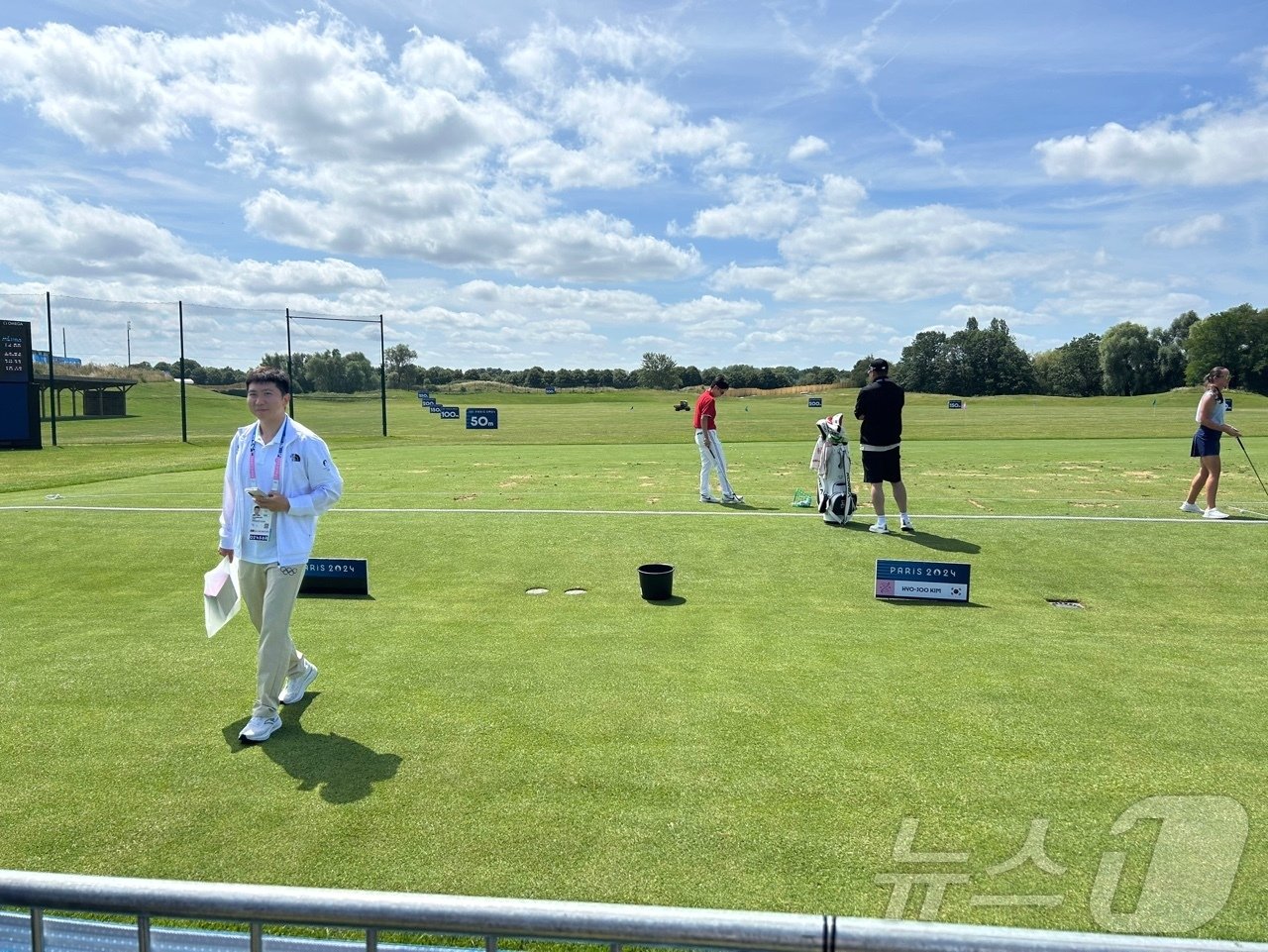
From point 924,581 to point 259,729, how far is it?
6138mm

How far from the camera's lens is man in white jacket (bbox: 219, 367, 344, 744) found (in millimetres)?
5000

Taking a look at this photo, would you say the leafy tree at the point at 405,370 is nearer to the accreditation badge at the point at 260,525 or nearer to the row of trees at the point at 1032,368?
the row of trees at the point at 1032,368

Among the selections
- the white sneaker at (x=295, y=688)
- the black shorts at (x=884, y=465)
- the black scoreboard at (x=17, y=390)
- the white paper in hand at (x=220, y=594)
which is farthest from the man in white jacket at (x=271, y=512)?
the black scoreboard at (x=17, y=390)

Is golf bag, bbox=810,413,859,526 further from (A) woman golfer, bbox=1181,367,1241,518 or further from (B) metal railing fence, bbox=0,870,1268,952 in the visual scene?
(B) metal railing fence, bbox=0,870,1268,952

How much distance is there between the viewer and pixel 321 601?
8391 millimetres

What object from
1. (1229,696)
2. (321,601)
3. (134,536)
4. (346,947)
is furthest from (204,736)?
(134,536)

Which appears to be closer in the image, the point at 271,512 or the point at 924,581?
the point at 271,512

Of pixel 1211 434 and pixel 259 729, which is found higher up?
pixel 1211 434

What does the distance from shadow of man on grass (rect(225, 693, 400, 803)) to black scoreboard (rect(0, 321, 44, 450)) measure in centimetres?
3141

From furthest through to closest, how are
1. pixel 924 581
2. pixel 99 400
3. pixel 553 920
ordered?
pixel 99 400
pixel 924 581
pixel 553 920

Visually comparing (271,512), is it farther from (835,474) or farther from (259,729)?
(835,474)

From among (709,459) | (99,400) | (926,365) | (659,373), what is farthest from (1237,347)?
(99,400)

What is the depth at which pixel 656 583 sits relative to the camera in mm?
8305

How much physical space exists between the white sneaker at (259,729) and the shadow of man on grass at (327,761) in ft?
0.11
